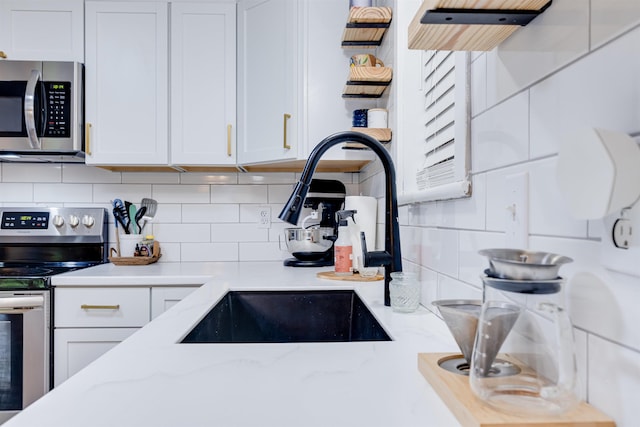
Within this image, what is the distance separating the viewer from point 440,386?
0.58 metres

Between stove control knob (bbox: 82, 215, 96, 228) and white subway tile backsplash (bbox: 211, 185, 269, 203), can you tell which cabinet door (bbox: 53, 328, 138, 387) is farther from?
white subway tile backsplash (bbox: 211, 185, 269, 203)

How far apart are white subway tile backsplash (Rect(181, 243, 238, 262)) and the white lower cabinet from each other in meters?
0.60

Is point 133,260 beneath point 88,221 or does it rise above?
beneath

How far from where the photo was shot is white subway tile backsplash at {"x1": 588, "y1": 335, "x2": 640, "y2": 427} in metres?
0.43

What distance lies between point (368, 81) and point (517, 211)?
1188 mm

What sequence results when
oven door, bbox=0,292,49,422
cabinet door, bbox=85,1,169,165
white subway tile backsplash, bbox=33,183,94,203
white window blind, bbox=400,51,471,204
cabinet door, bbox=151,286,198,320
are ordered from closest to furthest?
white window blind, bbox=400,51,471,204, oven door, bbox=0,292,49,422, cabinet door, bbox=151,286,198,320, cabinet door, bbox=85,1,169,165, white subway tile backsplash, bbox=33,183,94,203

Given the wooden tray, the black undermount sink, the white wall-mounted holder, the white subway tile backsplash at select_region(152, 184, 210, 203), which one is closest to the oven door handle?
the wooden tray

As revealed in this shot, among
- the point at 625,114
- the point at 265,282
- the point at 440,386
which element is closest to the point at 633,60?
the point at 625,114

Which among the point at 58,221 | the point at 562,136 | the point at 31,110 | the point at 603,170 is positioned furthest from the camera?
the point at 58,221

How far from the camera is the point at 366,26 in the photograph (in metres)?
1.75

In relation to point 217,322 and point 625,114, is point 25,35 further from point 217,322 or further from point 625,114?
point 625,114

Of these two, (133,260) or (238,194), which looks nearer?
(133,260)

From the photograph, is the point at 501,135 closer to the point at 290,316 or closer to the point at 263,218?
the point at 290,316

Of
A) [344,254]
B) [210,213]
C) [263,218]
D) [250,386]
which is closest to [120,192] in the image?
[210,213]
